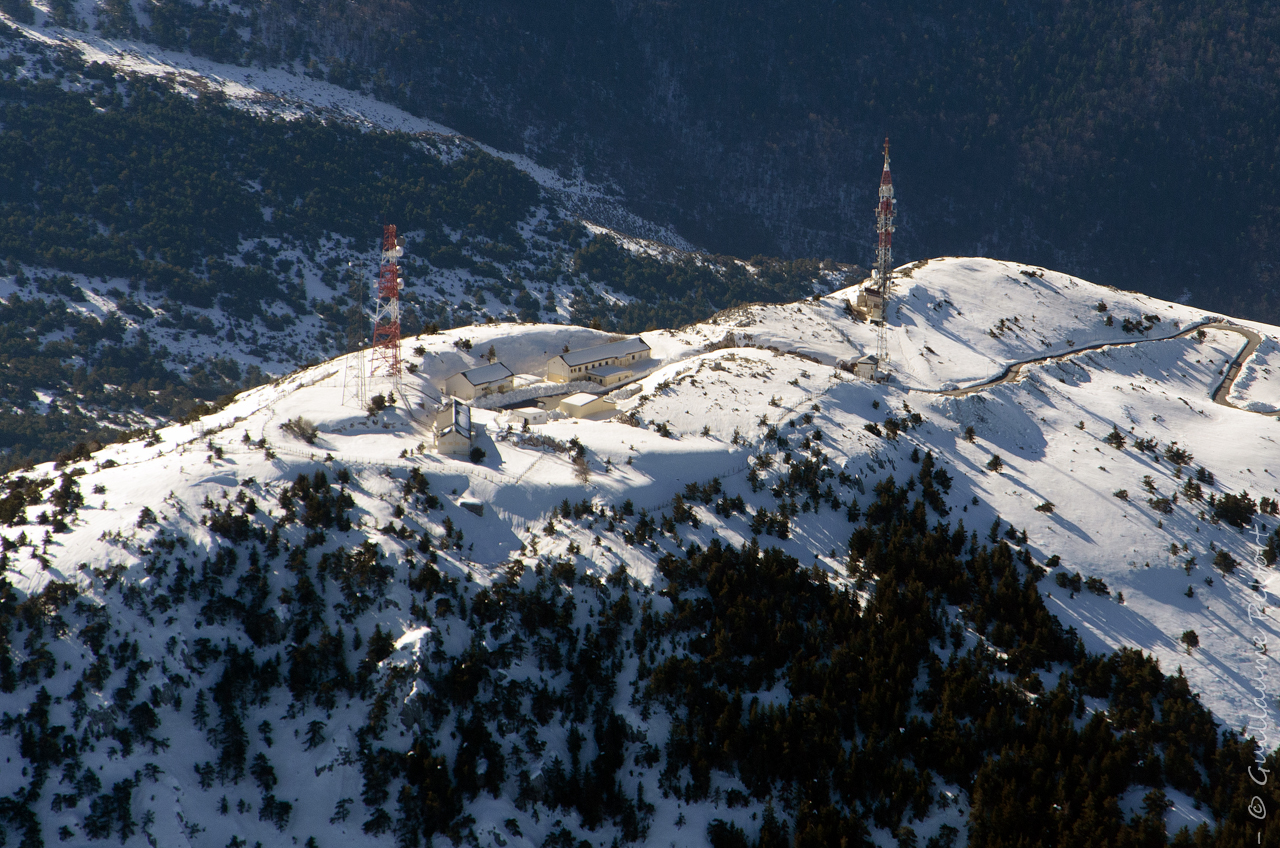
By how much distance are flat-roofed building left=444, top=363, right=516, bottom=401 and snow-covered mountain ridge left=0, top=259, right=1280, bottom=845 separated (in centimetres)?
214

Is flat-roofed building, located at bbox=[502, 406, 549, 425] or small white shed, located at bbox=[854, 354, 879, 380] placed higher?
small white shed, located at bbox=[854, 354, 879, 380]

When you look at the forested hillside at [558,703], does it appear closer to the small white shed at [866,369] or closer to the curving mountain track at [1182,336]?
the small white shed at [866,369]

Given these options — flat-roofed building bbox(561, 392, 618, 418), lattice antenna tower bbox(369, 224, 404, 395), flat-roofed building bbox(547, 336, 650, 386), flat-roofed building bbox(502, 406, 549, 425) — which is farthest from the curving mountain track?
lattice antenna tower bbox(369, 224, 404, 395)

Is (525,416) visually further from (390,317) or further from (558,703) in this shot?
(558,703)

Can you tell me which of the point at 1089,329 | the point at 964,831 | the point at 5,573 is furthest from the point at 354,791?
the point at 1089,329

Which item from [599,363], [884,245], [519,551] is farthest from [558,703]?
[884,245]

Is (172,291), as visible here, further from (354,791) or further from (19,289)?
(354,791)

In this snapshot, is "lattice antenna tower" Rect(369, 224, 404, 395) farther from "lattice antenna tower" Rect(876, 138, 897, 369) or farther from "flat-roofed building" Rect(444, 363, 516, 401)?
"lattice antenna tower" Rect(876, 138, 897, 369)

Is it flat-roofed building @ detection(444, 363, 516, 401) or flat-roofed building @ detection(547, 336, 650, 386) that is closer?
flat-roofed building @ detection(444, 363, 516, 401)

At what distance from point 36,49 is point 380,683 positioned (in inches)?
6330

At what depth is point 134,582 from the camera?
52.6 m

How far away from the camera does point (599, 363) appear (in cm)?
8819

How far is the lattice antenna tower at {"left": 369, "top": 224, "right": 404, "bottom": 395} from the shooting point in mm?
74688

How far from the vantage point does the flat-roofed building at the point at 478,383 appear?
80562 millimetres
